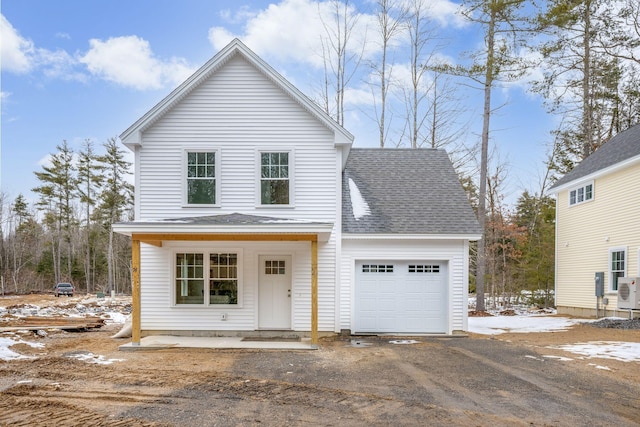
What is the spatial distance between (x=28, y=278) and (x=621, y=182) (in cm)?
4055

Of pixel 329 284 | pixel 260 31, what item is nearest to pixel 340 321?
pixel 329 284

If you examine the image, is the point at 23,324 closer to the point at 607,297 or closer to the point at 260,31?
the point at 260,31

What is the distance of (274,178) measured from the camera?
11102mm

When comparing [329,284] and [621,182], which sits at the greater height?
[621,182]

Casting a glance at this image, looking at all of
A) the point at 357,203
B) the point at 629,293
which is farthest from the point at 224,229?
the point at 629,293

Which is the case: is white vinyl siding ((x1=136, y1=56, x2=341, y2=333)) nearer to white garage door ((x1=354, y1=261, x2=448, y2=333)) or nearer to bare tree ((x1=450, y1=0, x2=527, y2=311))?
white garage door ((x1=354, y1=261, x2=448, y2=333))

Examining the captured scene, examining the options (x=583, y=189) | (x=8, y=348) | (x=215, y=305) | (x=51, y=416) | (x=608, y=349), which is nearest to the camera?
(x=51, y=416)

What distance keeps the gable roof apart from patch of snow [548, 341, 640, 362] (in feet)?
22.4

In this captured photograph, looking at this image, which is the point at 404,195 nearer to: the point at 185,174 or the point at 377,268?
the point at 377,268

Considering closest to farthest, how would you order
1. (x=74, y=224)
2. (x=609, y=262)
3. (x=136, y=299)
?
(x=136, y=299), (x=609, y=262), (x=74, y=224)

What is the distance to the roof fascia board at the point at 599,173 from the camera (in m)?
13.2

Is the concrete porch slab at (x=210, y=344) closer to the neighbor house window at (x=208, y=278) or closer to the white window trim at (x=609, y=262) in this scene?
the neighbor house window at (x=208, y=278)

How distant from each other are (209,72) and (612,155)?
13513mm

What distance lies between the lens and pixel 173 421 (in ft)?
16.0
